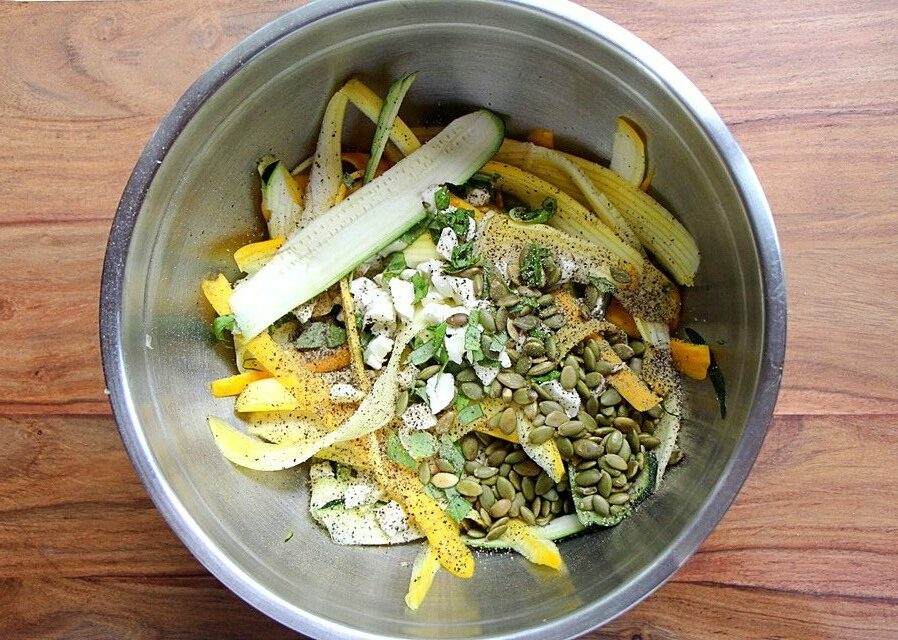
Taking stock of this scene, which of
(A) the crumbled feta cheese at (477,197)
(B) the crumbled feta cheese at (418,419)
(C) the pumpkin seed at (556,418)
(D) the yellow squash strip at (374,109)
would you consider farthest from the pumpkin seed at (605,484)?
(D) the yellow squash strip at (374,109)

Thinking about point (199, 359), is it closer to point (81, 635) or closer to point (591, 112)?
point (81, 635)

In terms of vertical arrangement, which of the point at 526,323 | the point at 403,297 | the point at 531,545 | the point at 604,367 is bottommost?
the point at 531,545

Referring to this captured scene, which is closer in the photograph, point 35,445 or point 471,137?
point 471,137

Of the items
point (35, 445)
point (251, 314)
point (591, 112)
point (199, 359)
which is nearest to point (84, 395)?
point (35, 445)

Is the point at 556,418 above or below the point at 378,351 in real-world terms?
below

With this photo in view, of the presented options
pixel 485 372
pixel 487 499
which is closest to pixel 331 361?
pixel 485 372

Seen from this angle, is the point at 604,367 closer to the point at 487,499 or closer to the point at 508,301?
the point at 508,301

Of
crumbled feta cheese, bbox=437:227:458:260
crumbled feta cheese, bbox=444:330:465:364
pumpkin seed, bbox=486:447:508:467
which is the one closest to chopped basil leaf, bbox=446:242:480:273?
crumbled feta cheese, bbox=437:227:458:260

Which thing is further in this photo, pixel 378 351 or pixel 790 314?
pixel 790 314
